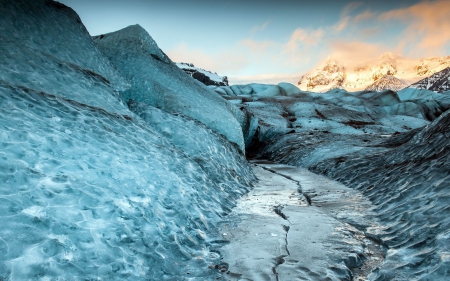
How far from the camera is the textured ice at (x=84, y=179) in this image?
3250 mm

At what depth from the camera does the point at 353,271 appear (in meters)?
3.74

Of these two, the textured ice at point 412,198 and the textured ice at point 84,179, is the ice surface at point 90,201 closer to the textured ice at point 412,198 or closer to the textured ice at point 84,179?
the textured ice at point 84,179

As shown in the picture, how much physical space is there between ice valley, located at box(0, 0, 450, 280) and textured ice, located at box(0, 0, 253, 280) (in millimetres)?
21

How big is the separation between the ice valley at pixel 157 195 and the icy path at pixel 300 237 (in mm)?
28

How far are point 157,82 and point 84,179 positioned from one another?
7178 millimetres

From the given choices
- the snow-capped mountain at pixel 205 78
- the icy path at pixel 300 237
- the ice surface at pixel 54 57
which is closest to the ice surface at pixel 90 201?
the icy path at pixel 300 237

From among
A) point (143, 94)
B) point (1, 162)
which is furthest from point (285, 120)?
point (1, 162)

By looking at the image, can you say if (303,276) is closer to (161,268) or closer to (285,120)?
(161,268)

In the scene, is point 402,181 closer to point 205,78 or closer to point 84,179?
point 84,179

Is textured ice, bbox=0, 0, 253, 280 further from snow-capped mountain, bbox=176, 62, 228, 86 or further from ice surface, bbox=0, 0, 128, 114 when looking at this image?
snow-capped mountain, bbox=176, 62, 228, 86

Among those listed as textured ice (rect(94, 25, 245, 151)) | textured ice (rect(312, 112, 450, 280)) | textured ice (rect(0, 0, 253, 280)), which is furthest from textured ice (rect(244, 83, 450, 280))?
textured ice (rect(94, 25, 245, 151))

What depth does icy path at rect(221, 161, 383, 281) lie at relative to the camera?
3.73 meters

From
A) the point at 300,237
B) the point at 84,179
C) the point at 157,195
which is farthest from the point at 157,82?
the point at 300,237

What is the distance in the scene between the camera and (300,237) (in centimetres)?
475
